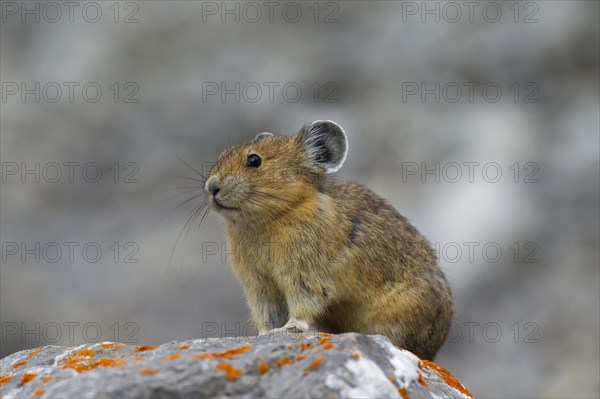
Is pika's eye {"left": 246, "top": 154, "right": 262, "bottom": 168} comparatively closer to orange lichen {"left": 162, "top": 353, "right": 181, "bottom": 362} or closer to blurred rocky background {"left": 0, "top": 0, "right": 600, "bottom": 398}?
orange lichen {"left": 162, "top": 353, "right": 181, "bottom": 362}

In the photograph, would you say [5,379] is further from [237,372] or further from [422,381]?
[422,381]

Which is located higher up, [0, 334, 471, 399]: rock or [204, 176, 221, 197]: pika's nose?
[204, 176, 221, 197]: pika's nose

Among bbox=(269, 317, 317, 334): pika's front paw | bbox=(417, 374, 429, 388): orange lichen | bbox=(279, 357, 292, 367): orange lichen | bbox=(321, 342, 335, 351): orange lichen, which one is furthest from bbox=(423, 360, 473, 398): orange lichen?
bbox=(279, 357, 292, 367): orange lichen

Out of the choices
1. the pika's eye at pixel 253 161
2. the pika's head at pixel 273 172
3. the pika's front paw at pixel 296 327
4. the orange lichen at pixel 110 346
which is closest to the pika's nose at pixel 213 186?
the pika's head at pixel 273 172

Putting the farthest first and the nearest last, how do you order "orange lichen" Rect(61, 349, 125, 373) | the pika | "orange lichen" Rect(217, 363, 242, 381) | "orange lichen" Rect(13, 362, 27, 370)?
the pika < "orange lichen" Rect(13, 362, 27, 370) < "orange lichen" Rect(61, 349, 125, 373) < "orange lichen" Rect(217, 363, 242, 381)

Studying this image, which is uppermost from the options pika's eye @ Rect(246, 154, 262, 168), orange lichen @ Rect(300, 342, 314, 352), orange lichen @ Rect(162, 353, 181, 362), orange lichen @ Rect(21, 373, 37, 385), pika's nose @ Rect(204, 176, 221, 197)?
pika's eye @ Rect(246, 154, 262, 168)

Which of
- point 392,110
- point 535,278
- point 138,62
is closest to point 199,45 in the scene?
point 138,62
